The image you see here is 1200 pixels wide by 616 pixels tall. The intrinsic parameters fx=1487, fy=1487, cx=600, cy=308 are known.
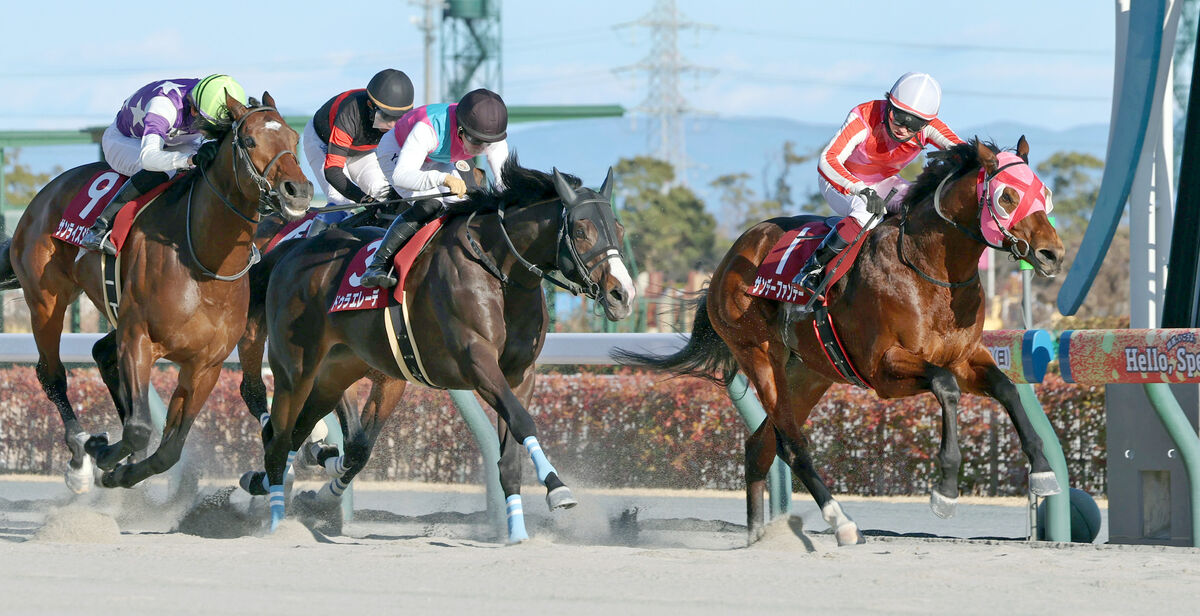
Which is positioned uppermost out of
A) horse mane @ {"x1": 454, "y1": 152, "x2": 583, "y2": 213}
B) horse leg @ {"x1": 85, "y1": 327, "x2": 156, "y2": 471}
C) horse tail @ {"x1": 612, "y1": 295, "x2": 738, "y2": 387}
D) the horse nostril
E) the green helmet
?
the green helmet

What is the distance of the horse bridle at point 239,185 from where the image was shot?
19.7 feet

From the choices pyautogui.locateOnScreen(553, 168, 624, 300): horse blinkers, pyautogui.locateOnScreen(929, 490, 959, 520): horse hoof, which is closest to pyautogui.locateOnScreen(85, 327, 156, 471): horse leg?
pyautogui.locateOnScreen(553, 168, 624, 300): horse blinkers

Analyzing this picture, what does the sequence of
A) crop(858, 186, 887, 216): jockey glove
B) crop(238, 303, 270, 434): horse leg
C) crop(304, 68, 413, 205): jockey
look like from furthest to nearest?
crop(238, 303, 270, 434): horse leg, crop(304, 68, 413, 205): jockey, crop(858, 186, 887, 216): jockey glove

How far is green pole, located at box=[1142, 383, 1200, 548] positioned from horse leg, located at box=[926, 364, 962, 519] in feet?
2.81

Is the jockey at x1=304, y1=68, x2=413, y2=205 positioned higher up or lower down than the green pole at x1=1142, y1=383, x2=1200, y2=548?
higher up

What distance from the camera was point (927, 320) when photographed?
584 centimetres

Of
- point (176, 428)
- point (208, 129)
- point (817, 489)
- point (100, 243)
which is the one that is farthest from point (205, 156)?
point (817, 489)

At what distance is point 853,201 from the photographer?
6301 millimetres

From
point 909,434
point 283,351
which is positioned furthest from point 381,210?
point 909,434

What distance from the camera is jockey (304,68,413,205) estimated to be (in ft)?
23.2

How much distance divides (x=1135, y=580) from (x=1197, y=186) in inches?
117

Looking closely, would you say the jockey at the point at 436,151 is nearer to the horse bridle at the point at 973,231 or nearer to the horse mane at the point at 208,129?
the horse mane at the point at 208,129

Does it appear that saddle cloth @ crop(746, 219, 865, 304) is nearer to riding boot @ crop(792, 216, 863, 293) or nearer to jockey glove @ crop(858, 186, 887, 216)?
riding boot @ crop(792, 216, 863, 293)

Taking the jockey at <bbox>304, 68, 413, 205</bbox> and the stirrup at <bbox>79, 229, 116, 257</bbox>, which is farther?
the jockey at <bbox>304, 68, 413, 205</bbox>
